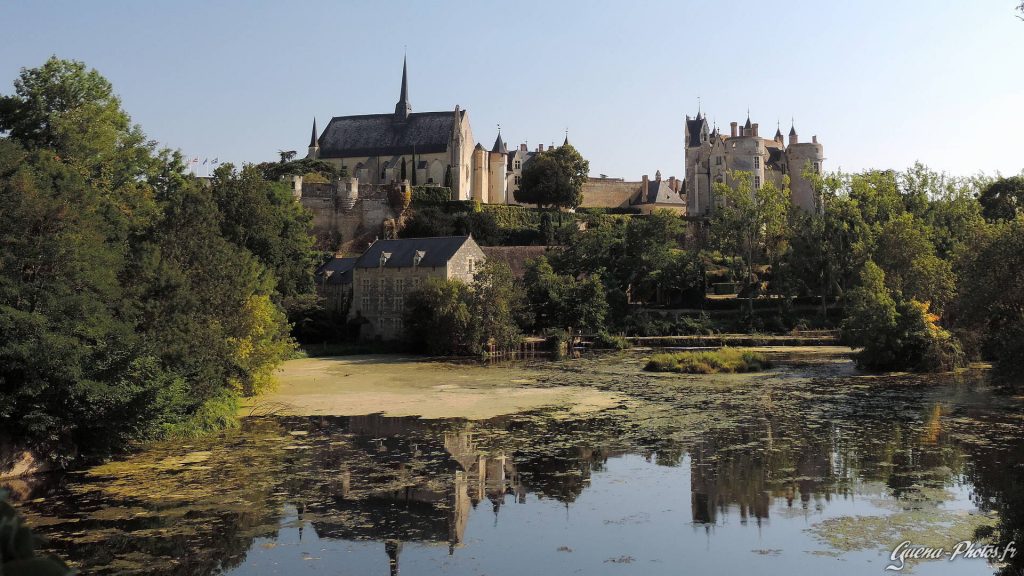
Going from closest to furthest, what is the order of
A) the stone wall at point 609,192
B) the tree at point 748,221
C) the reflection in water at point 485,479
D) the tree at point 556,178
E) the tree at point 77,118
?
the reflection in water at point 485,479 < the tree at point 77,118 < the tree at point 748,221 < the tree at point 556,178 < the stone wall at point 609,192

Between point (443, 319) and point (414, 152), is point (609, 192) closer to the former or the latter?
point (414, 152)

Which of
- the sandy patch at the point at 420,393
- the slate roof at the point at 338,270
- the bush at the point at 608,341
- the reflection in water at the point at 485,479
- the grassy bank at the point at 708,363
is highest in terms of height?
the slate roof at the point at 338,270

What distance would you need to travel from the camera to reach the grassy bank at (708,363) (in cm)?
3203

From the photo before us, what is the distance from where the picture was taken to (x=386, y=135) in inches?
2950

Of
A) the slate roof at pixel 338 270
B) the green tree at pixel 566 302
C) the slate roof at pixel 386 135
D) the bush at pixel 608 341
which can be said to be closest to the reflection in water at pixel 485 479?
the bush at pixel 608 341

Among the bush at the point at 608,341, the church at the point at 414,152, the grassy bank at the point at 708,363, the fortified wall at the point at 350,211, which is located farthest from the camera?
the church at the point at 414,152

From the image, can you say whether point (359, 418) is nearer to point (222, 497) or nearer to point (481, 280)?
A: point (222, 497)

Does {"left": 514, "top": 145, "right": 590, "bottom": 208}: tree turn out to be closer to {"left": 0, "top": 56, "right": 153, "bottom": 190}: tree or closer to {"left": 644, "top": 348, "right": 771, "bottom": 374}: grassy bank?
{"left": 644, "top": 348, "right": 771, "bottom": 374}: grassy bank

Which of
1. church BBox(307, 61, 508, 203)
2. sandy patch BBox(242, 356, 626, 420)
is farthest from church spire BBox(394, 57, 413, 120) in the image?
sandy patch BBox(242, 356, 626, 420)

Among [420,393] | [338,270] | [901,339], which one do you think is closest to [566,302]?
[338,270]

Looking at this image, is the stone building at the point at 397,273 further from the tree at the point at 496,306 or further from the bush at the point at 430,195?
the bush at the point at 430,195

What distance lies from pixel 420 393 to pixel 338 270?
25.0m

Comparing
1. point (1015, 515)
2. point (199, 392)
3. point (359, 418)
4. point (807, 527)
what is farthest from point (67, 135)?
point (1015, 515)

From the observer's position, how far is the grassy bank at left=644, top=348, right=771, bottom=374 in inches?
1261
